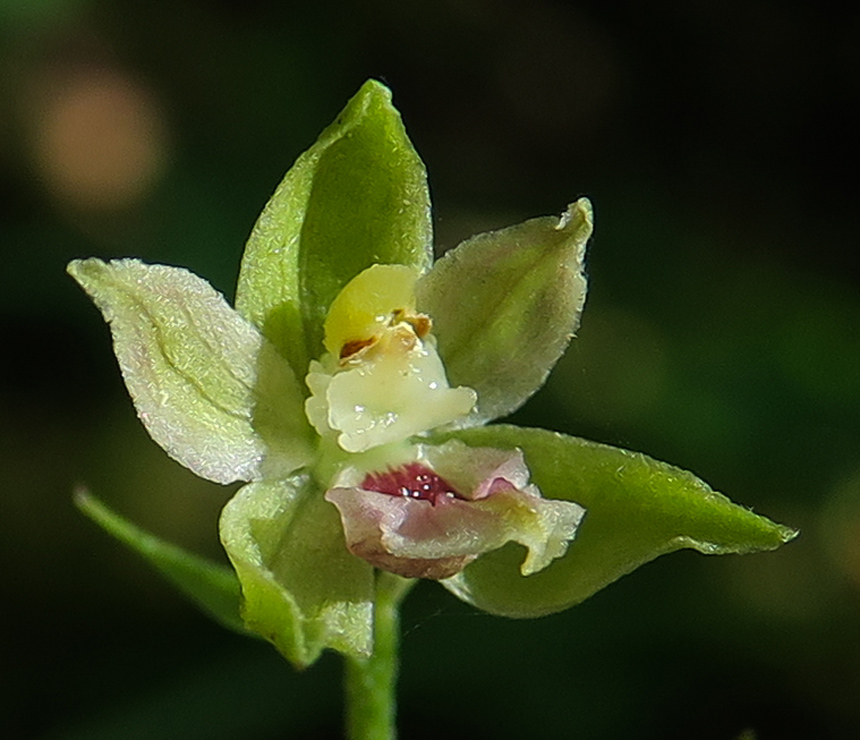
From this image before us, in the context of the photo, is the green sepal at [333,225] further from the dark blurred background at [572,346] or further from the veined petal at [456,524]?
the dark blurred background at [572,346]

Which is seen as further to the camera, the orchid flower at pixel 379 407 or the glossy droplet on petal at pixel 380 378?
the glossy droplet on petal at pixel 380 378

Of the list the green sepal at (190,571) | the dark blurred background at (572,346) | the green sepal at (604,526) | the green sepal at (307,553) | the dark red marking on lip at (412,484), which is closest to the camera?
the green sepal at (604,526)

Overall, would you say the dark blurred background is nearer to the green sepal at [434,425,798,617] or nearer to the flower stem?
the flower stem

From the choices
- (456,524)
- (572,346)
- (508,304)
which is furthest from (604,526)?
(572,346)

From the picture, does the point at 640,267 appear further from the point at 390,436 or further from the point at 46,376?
the point at 390,436

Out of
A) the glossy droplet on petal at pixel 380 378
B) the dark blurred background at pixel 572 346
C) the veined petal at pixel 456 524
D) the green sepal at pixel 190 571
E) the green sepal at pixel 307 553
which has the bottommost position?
the dark blurred background at pixel 572 346

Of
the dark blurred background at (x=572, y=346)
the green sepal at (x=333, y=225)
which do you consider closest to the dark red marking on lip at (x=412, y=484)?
the green sepal at (x=333, y=225)
